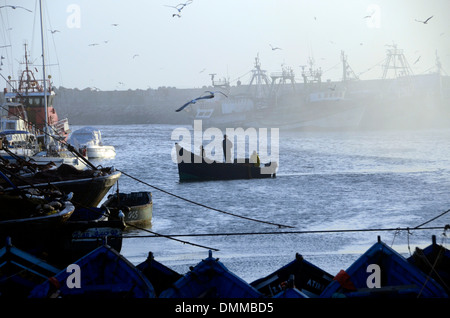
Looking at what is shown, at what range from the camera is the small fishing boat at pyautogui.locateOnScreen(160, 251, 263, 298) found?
26.9ft

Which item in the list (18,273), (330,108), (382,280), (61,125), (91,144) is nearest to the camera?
(382,280)

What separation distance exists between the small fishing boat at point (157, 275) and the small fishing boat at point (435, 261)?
371cm

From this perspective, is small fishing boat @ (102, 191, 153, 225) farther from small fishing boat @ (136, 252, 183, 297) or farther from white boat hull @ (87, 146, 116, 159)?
white boat hull @ (87, 146, 116, 159)

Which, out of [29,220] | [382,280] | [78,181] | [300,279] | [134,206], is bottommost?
[134,206]

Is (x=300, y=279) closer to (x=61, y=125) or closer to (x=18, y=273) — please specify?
(x=18, y=273)

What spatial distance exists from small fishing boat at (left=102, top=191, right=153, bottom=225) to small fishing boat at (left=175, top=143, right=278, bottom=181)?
34.9 feet

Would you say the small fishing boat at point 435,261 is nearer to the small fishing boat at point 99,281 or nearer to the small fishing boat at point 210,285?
the small fishing boat at point 210,285

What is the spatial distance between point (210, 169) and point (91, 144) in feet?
69.3

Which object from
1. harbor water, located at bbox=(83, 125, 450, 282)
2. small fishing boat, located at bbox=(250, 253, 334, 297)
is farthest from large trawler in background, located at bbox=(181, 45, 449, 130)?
small fishing boat, located at bbox=(250, 253, 334, 297)

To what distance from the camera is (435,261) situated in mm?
9039

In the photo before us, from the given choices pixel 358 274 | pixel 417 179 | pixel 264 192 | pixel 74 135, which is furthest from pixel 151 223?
pixel 74 135

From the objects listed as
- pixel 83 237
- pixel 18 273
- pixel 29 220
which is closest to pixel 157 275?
pixel 18 273

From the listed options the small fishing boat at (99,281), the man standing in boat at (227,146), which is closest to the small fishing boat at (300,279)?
the small fishing boat at (99,281)
